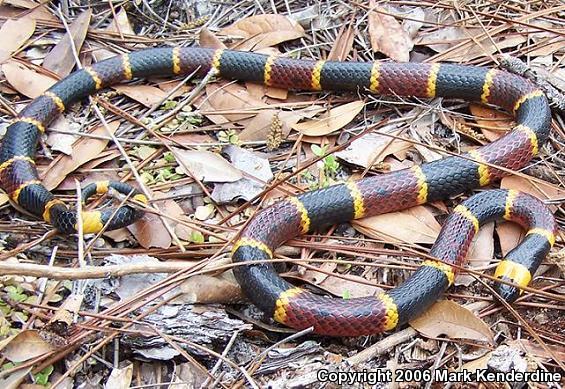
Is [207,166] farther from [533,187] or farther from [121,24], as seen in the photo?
[533,187]

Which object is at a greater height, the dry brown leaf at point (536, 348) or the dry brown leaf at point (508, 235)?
the dry brown leaf at point (508, 235)

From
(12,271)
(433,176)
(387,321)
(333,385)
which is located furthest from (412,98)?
(12,271)

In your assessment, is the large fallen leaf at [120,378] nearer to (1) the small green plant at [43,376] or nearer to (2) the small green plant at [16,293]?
(1) the small green plant at [43,376]

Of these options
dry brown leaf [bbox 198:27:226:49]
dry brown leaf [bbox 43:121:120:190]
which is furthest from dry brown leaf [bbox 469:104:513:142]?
dry brown leaf [bbox 43:121:120:190]

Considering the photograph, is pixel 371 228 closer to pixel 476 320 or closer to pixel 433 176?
pixel 433 176

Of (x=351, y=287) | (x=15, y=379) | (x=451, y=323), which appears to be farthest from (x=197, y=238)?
(x=451, y=323)

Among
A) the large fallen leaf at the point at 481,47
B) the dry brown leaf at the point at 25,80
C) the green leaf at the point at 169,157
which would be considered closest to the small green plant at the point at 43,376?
the green leaf at the point at 169,157
